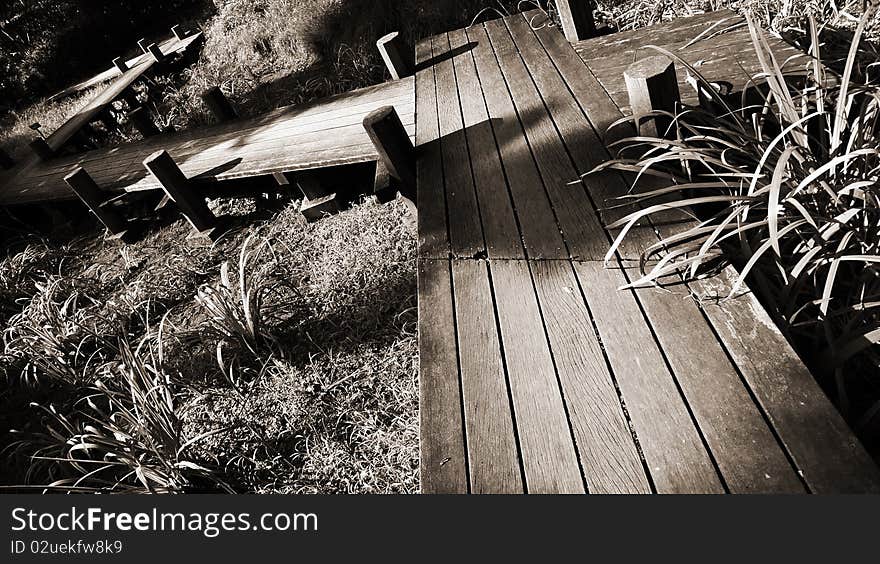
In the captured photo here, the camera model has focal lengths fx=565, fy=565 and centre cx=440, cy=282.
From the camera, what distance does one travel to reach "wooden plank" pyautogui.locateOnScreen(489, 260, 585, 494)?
1.59 m

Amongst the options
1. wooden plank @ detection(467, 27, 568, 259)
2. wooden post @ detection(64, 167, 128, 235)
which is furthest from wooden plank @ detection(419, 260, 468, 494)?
wooden post @ detection(64, 167, 128, 235)

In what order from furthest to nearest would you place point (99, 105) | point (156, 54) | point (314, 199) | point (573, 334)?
point (156, 54)
point (99, 105)
point (314, 199)
point (573, 334)

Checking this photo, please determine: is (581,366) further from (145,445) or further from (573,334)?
(145,445)

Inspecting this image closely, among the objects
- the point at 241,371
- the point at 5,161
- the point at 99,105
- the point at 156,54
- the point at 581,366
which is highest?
the point at 156,54

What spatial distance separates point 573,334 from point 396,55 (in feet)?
11.1

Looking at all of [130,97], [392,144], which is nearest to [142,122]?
[130,97]

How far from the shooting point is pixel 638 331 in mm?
1893

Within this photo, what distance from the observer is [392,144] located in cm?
301

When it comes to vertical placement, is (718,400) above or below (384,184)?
below

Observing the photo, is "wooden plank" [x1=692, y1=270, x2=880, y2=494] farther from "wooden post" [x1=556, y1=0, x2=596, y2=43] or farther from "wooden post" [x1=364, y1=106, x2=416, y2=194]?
"wooden post" [x1=556, y1=0, x2=596, y2=43]

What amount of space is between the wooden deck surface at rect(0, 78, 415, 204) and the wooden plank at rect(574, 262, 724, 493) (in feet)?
7.03

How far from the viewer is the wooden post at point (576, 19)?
404cm

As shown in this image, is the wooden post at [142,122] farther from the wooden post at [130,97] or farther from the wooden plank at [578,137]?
the wooden plank at [578,137]

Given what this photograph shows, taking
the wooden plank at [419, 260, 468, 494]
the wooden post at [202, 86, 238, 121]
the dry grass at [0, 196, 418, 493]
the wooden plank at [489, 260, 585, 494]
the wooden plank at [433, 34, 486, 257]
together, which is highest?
the wooden post at [202, 86, 238, 121]
